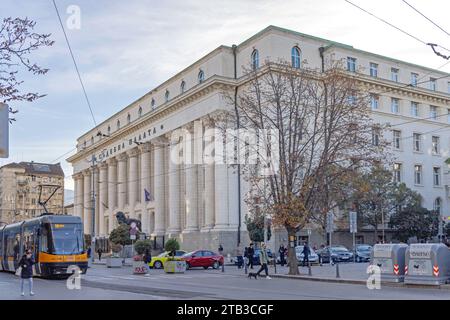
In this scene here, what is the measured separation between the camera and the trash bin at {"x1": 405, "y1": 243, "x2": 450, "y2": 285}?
2516 centimetres

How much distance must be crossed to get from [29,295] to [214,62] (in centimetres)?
4898

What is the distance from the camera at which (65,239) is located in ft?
100

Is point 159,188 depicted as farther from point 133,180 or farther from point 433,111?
point 433,111

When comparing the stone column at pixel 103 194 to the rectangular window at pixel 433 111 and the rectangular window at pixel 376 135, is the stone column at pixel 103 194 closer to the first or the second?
the rectangular window at pixel 433 111

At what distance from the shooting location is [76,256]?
3056 cm

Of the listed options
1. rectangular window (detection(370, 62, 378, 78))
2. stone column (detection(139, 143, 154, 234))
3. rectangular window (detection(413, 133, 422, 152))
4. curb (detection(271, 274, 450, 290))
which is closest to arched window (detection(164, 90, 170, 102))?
stone column (detection(139, 143, 154, 234))

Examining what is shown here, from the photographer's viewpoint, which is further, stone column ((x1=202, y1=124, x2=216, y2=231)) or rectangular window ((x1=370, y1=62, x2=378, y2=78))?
rectangular window ((x1=370, y1=62, x2=378, y2=78))

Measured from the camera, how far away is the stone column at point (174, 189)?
2869 inches

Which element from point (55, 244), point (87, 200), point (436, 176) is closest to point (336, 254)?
point (55, 244)

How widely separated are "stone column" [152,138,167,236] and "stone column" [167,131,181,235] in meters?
3.67

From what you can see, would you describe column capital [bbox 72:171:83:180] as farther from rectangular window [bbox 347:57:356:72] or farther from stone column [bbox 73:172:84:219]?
rectangular window [bbox 347:57:356:72]

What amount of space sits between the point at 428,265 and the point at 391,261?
2.00 metres

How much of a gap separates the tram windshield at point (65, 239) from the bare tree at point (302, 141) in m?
10.4
